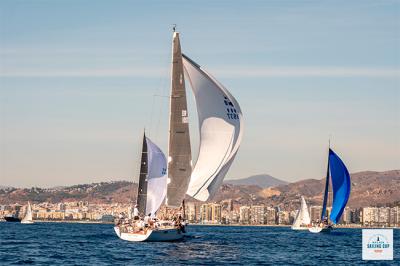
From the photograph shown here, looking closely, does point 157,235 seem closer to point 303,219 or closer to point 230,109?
point 230,109

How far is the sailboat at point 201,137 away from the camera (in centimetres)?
7694

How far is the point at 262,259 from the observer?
66250mm

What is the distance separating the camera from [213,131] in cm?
7706

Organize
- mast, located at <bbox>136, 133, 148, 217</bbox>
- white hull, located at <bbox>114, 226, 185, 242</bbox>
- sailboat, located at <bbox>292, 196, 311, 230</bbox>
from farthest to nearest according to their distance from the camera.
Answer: sailboat, located at <bbox>292, 196, 311, 230</bbox> → mast, located at <bbox>136, 133, 148, 217</bbox> → white hull, located at <bbox>114, 226, 185, 242</bbox>

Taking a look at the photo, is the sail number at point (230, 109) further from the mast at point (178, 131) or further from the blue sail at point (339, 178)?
the blue sail at point (339, 178)

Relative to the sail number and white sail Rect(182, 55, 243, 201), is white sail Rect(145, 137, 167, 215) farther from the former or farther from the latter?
the sail number

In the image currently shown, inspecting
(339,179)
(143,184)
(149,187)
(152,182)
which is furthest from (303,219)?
(149,187)

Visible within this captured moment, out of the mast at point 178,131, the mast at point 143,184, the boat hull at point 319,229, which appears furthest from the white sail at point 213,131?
the boat hull at point 319,229

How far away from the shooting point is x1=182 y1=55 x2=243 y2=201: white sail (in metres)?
76.8

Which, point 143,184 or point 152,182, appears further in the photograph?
point 143,184

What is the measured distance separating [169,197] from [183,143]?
5035 mm

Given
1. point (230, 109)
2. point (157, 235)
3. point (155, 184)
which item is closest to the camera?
point (230, 109)

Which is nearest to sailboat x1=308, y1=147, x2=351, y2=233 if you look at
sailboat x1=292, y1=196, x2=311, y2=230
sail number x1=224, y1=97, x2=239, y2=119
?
sailboat x1=292, y1=196, x2=311, y2=230

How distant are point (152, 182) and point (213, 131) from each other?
391 inches
